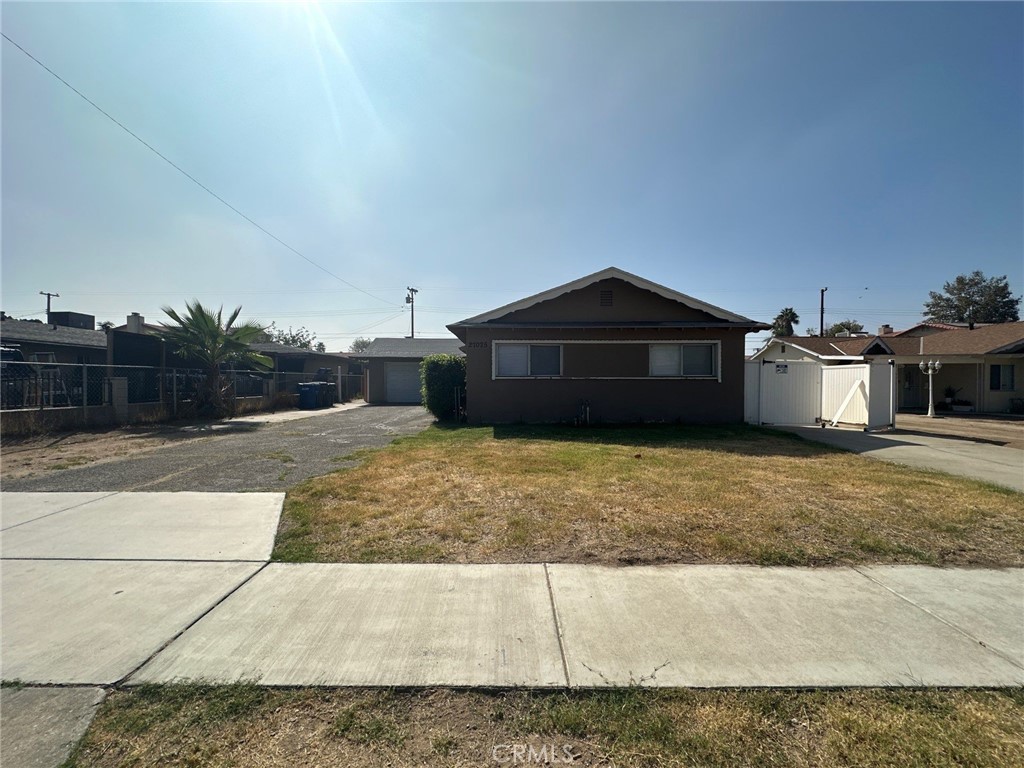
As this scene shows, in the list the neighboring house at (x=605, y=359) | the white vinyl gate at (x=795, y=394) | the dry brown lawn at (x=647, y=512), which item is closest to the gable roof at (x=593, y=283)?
the neighboring house at (x=605, y=359)

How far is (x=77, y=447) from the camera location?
9.70m

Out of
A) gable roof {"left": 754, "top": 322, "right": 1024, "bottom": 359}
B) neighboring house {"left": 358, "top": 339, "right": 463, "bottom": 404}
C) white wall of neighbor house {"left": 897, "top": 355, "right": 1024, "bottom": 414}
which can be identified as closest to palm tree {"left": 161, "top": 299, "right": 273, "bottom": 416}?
neighboring house {"left": 358, "top": 339, "right": 463, "bottom": 404}

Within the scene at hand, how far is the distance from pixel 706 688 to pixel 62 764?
2.96 metres

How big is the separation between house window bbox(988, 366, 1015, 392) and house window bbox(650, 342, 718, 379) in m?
16.4

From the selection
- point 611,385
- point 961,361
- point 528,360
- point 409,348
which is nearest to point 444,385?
point 528,360

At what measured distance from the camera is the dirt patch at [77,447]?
781 cm

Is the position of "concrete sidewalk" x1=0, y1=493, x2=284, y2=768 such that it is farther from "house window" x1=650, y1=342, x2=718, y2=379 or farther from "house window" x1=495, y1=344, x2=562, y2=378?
"house window" x1=650, y1=342, x2=718, y2=379

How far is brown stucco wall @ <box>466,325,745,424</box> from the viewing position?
41.7 feet

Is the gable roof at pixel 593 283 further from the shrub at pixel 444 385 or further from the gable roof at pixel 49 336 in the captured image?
the gable roof at pixel 49 336

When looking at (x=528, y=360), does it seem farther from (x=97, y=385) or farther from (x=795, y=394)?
(x=97, y=385)

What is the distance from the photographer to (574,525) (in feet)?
15.0

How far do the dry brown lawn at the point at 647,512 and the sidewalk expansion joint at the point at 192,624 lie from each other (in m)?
0.36

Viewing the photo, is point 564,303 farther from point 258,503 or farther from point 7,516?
point 7,516

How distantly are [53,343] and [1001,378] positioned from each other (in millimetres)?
39073
